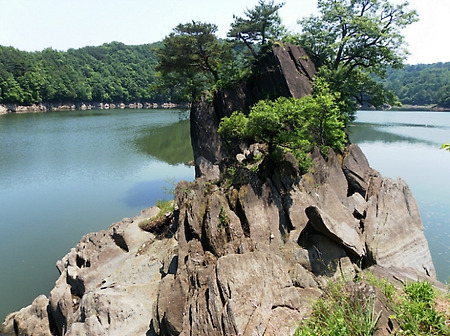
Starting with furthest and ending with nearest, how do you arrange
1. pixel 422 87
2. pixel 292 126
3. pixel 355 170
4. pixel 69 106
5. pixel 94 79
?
pixel 422 87 < pixel 94 79 < pixel 69 106 < pixel 355 170 < pixel 292 126

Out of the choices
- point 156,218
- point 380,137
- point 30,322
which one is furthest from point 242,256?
point 380,137

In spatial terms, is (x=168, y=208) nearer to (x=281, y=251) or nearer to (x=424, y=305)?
(x=281, y=251)

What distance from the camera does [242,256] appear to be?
7109 millimetres

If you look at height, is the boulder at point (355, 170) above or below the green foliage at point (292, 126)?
below

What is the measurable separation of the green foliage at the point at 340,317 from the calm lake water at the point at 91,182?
10.7 meters

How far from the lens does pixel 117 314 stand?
881 centimetres

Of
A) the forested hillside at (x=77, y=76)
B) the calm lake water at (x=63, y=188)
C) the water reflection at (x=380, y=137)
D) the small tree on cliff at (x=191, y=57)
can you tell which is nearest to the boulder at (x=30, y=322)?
the calm lake water at (x=63, y=188)

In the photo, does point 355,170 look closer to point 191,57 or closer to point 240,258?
point 240,258

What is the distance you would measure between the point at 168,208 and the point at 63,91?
97.2 meters

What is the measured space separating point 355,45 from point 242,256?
16543mm

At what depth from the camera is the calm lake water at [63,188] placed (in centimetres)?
1535

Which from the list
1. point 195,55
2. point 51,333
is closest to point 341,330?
point 51,333

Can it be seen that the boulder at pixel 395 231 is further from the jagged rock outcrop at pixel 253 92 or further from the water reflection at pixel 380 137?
the water reflection at pixel 380 137

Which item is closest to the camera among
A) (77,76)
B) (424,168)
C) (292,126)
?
(292,126)
